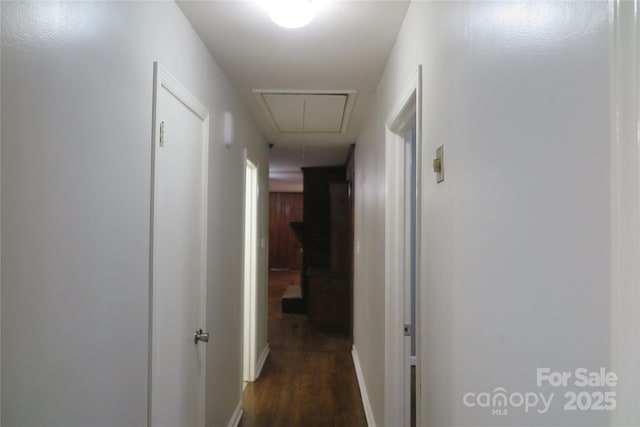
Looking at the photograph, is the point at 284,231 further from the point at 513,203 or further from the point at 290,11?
the point at 513,203

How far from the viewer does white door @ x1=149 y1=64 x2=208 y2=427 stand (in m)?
1.47

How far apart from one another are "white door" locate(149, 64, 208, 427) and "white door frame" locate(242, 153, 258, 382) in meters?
1.59

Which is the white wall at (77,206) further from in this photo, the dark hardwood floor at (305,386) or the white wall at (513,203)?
the dark hardwood floor at (305,386)

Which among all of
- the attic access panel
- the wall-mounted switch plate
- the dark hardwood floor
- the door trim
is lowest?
the dark hardwood floor

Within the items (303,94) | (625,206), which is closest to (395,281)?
(303,94)

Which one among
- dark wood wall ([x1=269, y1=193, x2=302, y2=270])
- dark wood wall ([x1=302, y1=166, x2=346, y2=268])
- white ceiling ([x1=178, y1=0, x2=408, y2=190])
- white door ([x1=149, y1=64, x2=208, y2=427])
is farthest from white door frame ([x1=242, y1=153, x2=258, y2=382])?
dark wood wall ([x1=269, y1=193, x2=302, y2=270])

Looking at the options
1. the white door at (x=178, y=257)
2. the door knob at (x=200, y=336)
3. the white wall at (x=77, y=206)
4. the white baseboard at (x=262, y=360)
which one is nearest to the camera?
the white wall at (x=77, y=206)

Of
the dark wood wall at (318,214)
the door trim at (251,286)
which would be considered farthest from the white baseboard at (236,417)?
the dark wood wall at (318,214)

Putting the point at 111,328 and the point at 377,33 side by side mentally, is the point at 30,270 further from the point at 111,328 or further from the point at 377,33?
the point at 377,33

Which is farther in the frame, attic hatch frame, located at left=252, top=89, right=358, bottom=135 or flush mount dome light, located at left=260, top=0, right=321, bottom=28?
attic hatch frame, located at left=252, top=89, right=358, bottom=135

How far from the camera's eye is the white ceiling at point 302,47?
5.52ft

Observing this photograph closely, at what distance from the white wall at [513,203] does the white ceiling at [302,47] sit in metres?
0.49

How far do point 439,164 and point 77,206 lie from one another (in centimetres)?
98

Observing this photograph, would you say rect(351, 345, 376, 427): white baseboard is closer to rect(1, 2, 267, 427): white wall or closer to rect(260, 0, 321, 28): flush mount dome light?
rect(1, 2, 267, 427): white wall
